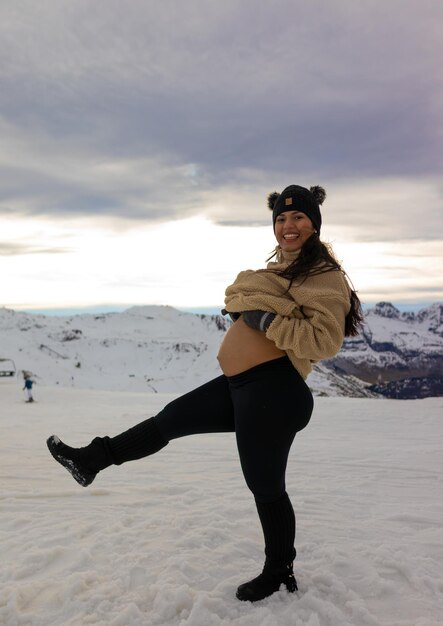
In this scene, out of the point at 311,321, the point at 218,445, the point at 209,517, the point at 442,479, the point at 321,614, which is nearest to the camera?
the point at 311,321

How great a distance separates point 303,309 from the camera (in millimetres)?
2350

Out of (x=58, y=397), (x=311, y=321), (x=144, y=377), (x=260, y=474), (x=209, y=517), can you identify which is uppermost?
(x=311, y=321)

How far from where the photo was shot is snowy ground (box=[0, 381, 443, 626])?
251 cm

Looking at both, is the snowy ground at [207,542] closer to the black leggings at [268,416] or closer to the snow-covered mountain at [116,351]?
the black leggings at [268,416]

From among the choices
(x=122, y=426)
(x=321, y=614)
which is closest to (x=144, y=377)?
(x=122, y=426)

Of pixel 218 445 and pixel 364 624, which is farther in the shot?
pixel 218 445

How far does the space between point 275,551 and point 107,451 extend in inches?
41.5

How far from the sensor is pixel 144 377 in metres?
63.1

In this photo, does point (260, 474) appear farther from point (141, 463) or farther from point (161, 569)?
point (141, 463)

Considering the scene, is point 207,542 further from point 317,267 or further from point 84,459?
point 317,267

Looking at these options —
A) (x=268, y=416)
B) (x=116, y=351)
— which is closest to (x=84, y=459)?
(x=268, y=416)

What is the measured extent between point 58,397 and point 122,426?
29.1 feet

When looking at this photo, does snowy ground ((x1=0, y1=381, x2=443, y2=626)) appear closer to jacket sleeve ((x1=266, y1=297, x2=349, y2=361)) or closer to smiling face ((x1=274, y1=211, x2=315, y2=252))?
jacket sleeve ((x1=266, y1=297, x2=349, y2=361))

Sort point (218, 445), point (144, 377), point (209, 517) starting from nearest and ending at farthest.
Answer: point (209, 517) < point (218, 445) < point (144, 377)
